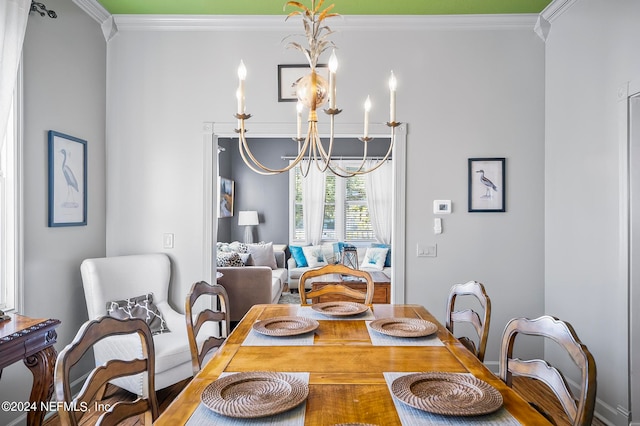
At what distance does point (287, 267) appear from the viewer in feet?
23.4

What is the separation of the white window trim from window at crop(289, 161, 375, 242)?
196 inches

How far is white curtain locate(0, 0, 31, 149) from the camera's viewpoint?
2.05m

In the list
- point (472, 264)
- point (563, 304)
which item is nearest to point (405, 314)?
point (472, 264)

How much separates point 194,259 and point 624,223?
300 centimetres

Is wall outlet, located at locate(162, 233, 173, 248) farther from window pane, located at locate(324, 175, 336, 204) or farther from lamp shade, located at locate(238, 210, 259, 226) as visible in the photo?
window pane, located at locate(324, 175, 336, 204)

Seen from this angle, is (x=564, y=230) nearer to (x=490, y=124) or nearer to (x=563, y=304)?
(x=563, y=304)

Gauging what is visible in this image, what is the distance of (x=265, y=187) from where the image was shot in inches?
289

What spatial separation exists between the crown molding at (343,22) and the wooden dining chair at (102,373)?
2701mm

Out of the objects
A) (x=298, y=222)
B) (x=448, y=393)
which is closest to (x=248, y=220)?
(x=298, y=222)

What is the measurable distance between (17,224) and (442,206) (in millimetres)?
2901

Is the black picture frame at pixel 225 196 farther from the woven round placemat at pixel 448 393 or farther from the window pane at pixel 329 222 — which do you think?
the woven round placemat at pixel 448 393

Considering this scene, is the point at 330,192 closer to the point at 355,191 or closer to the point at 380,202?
the point at 355,191

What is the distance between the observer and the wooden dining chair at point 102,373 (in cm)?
104

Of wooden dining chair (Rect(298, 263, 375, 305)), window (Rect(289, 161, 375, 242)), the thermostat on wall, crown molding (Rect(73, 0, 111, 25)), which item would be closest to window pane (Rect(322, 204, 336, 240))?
window (Rect(289, 161, 375, 242))
